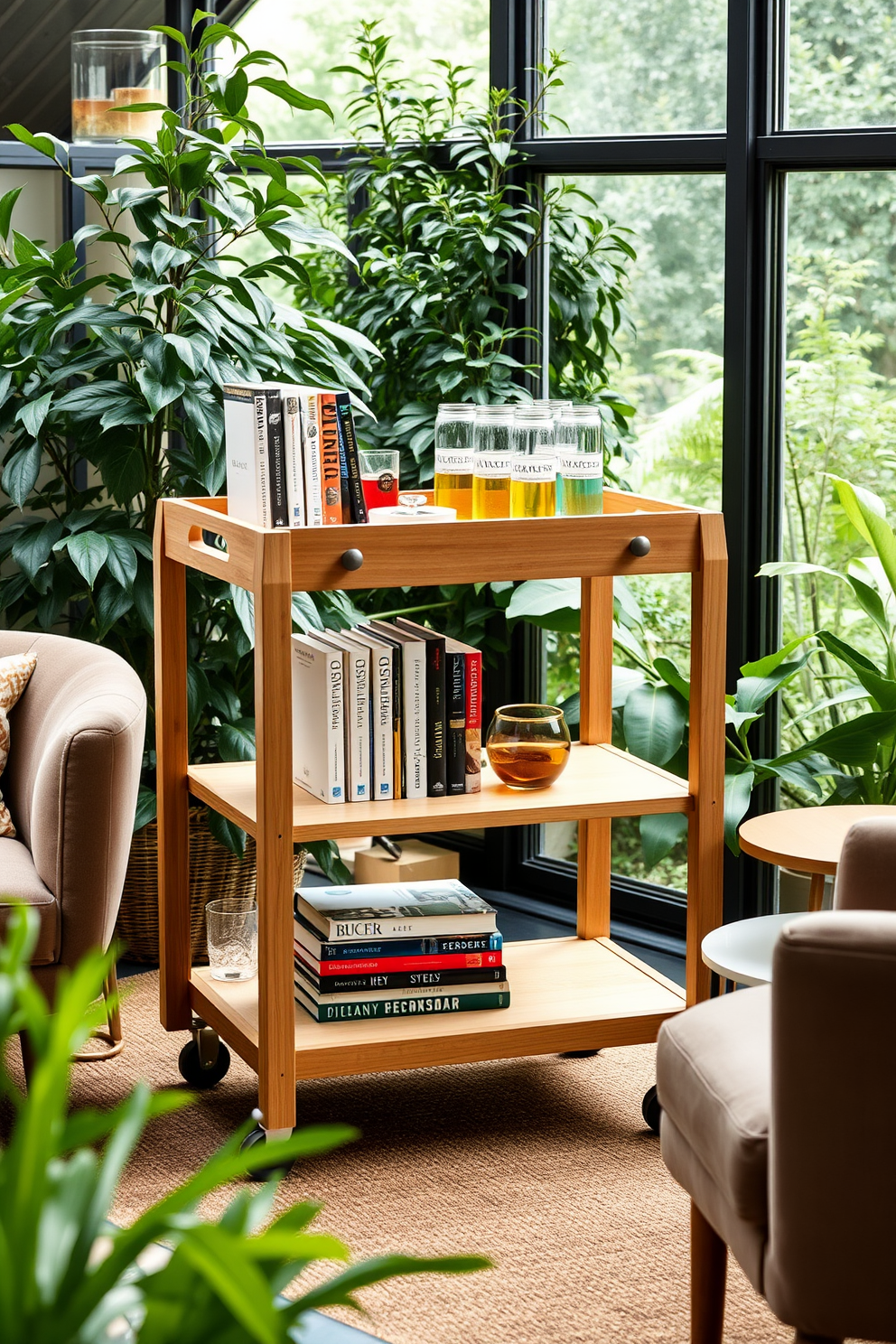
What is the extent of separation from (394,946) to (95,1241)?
1896 millimetres

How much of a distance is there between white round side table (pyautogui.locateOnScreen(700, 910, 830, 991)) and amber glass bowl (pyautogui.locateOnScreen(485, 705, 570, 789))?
1.22 ft

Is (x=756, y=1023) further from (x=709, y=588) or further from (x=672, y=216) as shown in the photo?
(x=672, y=216)

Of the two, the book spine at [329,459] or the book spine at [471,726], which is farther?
the book spine at [471,726]

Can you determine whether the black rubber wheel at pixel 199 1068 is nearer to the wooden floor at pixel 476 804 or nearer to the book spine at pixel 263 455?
the wooden floor at pixel 476 804

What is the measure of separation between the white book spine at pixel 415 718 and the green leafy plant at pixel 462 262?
1162 mm

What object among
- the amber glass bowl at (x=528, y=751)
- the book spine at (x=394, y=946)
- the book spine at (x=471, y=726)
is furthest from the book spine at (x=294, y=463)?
the book spine at (x=394, y=946)

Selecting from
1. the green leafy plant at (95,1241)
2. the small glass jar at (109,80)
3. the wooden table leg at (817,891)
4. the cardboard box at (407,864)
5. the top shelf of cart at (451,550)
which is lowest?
the cardboard box at (407,864)

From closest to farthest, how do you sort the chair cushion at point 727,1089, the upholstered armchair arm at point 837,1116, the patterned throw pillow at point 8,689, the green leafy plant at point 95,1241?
the green leafy plant at point 95,1241 → the upholstered armchair arm at point 837,1116 → the chair cushion at point 727,1089 → the patterned throw pillow at point 8,689

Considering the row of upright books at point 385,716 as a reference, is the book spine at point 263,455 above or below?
above

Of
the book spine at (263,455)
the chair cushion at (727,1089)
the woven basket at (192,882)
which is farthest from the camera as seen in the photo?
the woven basket at (192,882)

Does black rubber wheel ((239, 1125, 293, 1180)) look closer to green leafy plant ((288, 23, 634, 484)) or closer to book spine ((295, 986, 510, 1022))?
book spine ((295, 986, 510, 1022))

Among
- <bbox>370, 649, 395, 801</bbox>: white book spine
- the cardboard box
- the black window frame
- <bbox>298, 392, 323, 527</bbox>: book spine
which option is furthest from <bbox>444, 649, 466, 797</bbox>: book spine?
the cardboard box

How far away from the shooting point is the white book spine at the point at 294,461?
249 cm

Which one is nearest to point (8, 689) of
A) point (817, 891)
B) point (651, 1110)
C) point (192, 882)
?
point (192, 882)
